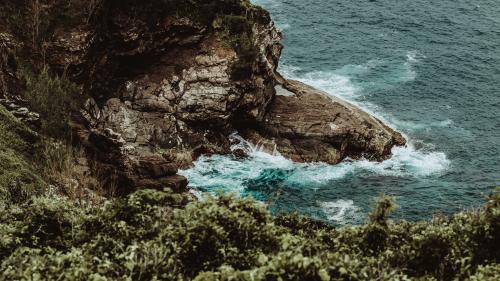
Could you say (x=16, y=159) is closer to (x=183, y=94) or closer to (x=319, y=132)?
(x=183, y=94)

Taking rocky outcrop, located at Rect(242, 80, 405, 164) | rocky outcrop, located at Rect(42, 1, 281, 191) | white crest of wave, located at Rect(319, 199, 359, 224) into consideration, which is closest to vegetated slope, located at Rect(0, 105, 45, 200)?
rocky outcrop, located at Rect(42, 1, 281, 191)

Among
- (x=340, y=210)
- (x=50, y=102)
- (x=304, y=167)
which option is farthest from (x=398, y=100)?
(x=50, y=102)

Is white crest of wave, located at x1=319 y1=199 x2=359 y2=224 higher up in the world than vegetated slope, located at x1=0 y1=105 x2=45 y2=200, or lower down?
lower down

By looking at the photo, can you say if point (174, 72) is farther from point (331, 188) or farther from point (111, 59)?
point (331, 188)

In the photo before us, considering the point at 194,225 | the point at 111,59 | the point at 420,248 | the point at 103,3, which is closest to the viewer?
the point at 194,225

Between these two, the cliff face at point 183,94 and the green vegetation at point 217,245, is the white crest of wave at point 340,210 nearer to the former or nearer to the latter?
the cliff face at point 183,94

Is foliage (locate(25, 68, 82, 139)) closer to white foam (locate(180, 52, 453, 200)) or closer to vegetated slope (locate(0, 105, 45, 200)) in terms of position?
vegetated slope (locate(0, 105, 45, 200))

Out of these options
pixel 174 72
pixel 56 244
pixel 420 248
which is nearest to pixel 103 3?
pixel 174 72
